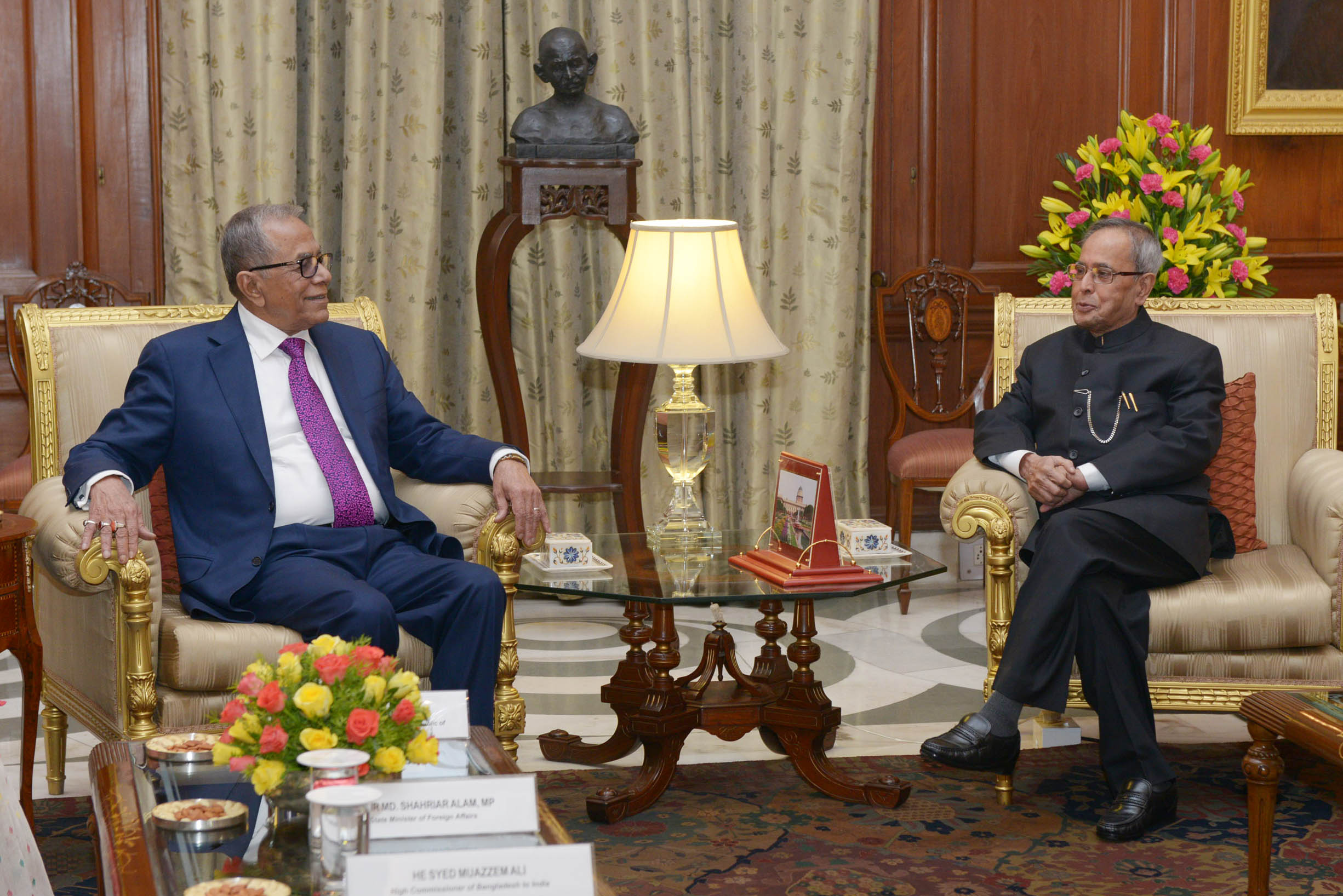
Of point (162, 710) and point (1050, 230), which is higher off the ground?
point (1050, 230)

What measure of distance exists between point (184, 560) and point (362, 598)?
0.45 metres

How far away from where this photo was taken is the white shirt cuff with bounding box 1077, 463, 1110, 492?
11.3 feet

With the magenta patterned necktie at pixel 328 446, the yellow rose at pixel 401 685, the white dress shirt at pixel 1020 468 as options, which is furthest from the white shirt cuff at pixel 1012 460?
the yellow rose at pixel 401 685

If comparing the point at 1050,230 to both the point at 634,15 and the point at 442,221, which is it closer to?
the point at 634,15

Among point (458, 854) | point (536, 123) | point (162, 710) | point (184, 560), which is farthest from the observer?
point (536, 123)

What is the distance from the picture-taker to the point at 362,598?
10.00 feet

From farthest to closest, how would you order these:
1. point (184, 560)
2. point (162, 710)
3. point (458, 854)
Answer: point (184, 560), point (162, 710), point (458, 854)

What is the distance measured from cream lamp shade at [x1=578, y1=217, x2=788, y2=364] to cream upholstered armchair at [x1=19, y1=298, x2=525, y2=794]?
21.1 inches

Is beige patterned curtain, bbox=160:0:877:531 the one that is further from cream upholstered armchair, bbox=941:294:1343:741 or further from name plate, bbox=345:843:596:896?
name plate, bbox=345:843:596:896

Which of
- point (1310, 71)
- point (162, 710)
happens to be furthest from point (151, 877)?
point (1310, 71)

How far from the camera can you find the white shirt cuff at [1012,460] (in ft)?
11.6

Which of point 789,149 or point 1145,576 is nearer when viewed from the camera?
point 1145,576

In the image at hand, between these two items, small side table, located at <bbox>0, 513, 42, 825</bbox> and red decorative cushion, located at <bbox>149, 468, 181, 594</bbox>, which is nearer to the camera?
small side table, located at <bbox>0, 513, 42, 825</bbox>

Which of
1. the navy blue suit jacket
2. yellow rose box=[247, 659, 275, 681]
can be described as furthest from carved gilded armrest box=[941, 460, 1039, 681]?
yellow rose box=[247, 659, 275, 681]
